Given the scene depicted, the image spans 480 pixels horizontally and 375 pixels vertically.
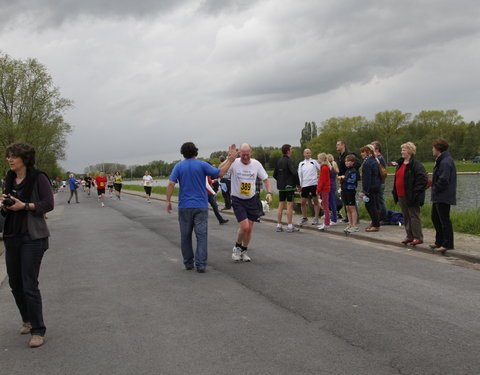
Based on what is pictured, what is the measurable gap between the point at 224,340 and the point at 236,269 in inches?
116

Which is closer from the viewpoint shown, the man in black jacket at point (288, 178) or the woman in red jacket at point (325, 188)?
the man in black jacket at point (288, 178)

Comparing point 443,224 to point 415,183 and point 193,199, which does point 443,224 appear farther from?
point 193,199

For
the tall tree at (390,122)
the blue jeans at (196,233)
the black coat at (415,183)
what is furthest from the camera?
the tall tree at (390,122)

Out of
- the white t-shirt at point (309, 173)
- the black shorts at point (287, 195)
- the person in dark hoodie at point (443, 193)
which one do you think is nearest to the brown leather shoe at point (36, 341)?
the person in dark hoodie at point (443, 193)

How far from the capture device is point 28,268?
413 centimetres

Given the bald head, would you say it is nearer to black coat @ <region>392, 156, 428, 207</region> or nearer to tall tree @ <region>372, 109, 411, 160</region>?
black coat @ <region>392, 156, 428, 207</region>

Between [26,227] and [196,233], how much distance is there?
3047 mm

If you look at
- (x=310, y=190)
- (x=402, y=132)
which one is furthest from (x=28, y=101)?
(x=402, y=132)

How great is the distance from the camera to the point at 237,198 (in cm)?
755

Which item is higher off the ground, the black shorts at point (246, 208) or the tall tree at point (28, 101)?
the tall tree at point (28, 101)

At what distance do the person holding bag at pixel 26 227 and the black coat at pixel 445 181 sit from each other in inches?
238

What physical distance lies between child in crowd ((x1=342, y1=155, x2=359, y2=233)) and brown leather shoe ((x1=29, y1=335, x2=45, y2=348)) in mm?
7275

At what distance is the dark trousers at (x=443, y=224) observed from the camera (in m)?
7.56

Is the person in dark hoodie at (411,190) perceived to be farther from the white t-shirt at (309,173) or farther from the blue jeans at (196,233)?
the blue jeans at (196,233)
